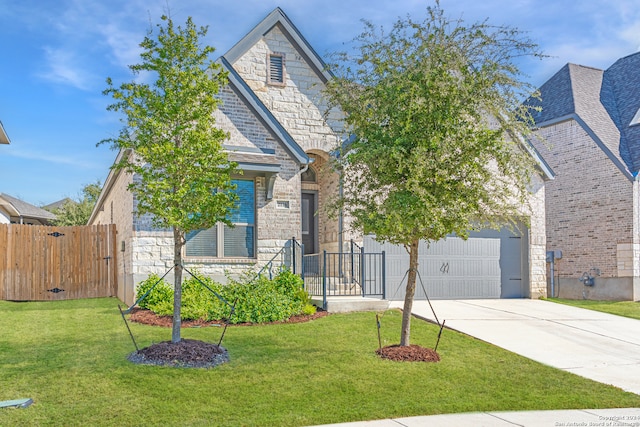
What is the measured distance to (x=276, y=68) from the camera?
15.4 m

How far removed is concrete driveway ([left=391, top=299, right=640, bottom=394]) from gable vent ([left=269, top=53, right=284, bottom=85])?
6749mm

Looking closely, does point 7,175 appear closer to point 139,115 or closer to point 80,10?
point 80,10

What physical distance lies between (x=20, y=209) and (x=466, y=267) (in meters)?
25.6

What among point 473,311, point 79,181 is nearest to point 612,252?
point 473,311

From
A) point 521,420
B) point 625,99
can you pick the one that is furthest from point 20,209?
point 521,420

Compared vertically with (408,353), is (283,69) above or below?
above

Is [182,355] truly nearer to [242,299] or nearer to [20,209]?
[242,299]

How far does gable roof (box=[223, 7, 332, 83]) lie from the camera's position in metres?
14.8

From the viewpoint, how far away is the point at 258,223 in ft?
43.2

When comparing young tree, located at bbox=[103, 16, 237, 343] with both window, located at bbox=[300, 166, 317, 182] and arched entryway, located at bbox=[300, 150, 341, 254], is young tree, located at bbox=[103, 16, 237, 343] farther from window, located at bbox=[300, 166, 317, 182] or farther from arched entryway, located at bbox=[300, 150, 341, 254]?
window, located at bbox=[300, 166, 317, 182]

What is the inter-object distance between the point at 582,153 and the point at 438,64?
12868 millimetres

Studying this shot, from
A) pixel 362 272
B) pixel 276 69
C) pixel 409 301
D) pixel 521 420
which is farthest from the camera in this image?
pixel 276 69

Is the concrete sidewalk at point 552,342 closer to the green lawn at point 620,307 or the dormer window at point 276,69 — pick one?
the green lawn at point 620,307

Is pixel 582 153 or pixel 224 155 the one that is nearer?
pixel 224 155
